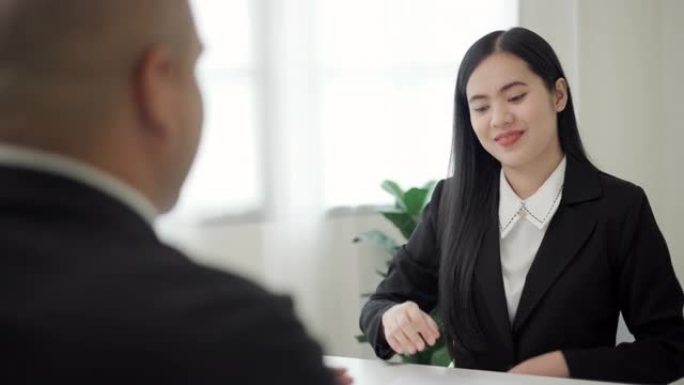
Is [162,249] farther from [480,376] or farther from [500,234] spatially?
[500,234]

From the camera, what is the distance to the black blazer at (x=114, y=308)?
0.44 meters

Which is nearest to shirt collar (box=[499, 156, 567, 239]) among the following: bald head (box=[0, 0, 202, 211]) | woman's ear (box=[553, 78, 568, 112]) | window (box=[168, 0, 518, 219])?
woman's ear (box=[553, 78, 568, 112])

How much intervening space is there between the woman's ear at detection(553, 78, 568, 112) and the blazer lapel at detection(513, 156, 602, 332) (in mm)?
118

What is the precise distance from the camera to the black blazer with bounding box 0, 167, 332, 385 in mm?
437

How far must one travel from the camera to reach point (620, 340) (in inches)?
64.5

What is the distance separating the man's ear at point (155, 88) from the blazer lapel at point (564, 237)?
1.19 metres

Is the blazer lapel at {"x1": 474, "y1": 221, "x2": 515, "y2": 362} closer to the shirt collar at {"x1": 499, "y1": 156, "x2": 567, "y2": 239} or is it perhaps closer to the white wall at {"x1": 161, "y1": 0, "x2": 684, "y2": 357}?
the shirt collar at {"x1": 499, "y1": 156, "x2": 567, "y2": 239}

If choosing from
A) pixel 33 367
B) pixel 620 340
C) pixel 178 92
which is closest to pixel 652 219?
pixel 620 340

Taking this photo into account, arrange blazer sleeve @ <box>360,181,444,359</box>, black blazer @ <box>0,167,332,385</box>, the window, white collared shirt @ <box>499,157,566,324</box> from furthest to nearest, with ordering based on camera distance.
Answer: the window
blazer sleeve @ <box>360,181,444,359</box>
white collared shirt @ <box>499,157,566,324</box>
black blazer @ <box>0,167,332,385</box>

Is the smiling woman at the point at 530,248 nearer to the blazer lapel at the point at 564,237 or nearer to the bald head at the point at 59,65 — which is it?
the blazer lapel at the point at 564,237

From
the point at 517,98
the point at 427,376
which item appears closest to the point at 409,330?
the point at 427,376

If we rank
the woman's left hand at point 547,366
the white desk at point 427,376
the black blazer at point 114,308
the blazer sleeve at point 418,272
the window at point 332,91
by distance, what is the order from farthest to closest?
the window at point 332,91, the blazer sleeve at point 418,272, the woman's left hand at point 547,366, the white desk at point 427,376, the black blazer at point 114,308

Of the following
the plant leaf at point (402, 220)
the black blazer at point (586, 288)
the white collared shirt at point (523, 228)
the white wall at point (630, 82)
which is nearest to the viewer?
the black blazer at point (586, 288)

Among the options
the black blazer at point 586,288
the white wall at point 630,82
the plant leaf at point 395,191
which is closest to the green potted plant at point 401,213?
the plant leaf at point 395,191
